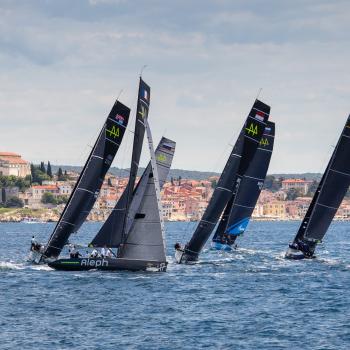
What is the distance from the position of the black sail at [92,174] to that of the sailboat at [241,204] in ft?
61.4

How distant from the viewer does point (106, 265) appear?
60781mm

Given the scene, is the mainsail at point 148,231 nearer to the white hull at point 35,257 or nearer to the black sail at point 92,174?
the black sail at point 92,174

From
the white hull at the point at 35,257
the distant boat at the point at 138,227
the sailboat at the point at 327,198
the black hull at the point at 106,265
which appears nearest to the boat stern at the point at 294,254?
the sailboat at the point at 327,198

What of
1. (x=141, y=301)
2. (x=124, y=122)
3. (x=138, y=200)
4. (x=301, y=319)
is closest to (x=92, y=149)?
(x=124, y=122)

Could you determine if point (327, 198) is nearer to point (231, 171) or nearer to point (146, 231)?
point (231, 171)

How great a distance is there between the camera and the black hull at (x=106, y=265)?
60.3m

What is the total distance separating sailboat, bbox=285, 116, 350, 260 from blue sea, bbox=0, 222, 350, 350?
2816 millimetres

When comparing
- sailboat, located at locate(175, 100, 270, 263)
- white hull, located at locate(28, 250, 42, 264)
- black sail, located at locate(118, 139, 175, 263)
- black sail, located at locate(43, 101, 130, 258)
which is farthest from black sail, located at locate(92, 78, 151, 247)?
sailboat, located at locate(175, 100, 270, 263)

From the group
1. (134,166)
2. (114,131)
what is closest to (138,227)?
(134,166)

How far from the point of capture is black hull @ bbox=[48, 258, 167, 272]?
60.3 m

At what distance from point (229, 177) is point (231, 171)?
0.52 metres

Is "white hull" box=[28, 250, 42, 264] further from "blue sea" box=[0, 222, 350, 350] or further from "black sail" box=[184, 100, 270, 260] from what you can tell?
"black sail" box=[184, 100, 270, 260]

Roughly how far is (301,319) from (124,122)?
25.1 meters

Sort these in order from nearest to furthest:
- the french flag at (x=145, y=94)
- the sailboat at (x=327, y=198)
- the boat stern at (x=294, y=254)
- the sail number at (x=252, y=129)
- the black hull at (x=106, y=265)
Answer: the black hull at (x=106, y=265), the french flag at (x=145, y=94), the sailboat at (x=327, y=198), the boat stern at (x=294, y=254), the sail number at (x=252, y=129)
